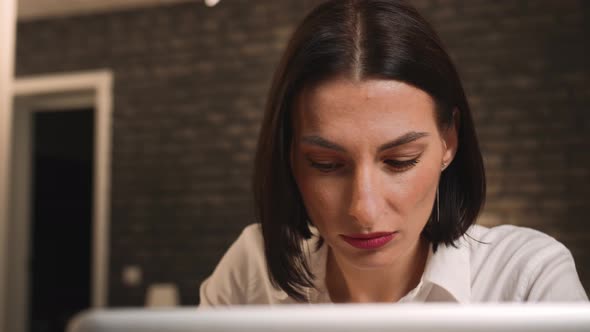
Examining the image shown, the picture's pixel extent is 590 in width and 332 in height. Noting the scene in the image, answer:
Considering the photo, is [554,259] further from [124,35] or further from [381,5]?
[124,35]

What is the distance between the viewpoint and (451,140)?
74 cm

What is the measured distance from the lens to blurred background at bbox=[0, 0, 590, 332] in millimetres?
1606

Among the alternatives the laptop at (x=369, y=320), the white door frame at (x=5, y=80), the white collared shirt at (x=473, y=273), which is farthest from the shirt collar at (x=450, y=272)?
the white door frame at (x=5, y=80)

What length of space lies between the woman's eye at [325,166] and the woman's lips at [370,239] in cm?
8

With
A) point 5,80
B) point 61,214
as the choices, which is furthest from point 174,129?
point 5,80

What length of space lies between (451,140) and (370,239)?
0.58ft

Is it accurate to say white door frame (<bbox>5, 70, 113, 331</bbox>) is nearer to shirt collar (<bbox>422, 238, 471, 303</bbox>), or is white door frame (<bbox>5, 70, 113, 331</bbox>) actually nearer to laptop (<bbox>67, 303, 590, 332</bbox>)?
shirt collar (<bbox>422, 238, 471, 303</bbox>)

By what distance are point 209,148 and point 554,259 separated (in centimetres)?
119

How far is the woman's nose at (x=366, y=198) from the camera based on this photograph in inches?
25.4

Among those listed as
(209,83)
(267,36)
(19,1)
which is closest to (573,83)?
(267,36)

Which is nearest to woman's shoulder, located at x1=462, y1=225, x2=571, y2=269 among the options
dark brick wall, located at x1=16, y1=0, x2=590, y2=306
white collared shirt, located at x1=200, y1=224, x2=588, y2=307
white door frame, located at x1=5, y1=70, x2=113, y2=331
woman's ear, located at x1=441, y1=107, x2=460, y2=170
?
white collared shirt, located at x1=200, y1=224, x2=588, y2=307

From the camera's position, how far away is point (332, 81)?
0.68m

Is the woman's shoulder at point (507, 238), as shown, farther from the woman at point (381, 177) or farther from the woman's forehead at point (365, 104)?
the woman's forehead at point (365, 104)

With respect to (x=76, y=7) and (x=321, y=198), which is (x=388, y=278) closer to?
(x=321, y=198)
